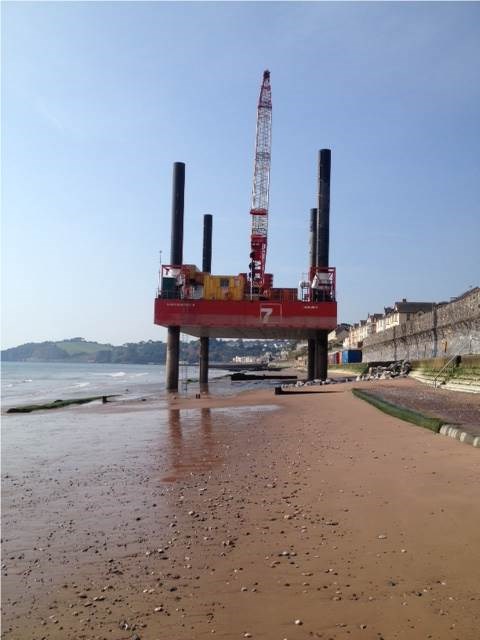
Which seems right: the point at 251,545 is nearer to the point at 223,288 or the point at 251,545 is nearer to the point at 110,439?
the point at 110,439

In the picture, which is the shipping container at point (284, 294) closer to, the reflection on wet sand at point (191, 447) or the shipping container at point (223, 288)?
the shipping container at point (223, 288)

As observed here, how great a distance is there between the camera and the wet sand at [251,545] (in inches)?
167

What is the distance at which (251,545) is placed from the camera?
582 cm

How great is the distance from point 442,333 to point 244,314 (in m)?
16.2

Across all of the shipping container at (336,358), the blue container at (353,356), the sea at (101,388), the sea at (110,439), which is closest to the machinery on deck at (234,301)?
the sea at (101,388)

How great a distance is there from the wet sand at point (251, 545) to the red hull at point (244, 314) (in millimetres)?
35461

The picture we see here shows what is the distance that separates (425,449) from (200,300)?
125 ft

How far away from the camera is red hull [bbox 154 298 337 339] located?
47125mm

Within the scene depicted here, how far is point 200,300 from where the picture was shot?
47312mm

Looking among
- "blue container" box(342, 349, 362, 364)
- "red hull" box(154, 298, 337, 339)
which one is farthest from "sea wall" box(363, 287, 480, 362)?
"blue container" box(342, 349, 362, 364)

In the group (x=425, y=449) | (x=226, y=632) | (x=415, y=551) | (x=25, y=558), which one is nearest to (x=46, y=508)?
(x=25, y=558)

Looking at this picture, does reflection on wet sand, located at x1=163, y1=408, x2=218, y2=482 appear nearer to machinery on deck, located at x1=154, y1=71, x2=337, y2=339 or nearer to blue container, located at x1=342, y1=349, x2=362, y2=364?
machinery on deck, located at x1=154, y1=71, x2=337, y2=339

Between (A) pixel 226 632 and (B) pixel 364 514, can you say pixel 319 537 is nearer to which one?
(B) pixel 364 514

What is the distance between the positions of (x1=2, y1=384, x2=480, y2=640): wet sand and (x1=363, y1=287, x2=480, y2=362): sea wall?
2362 cm
